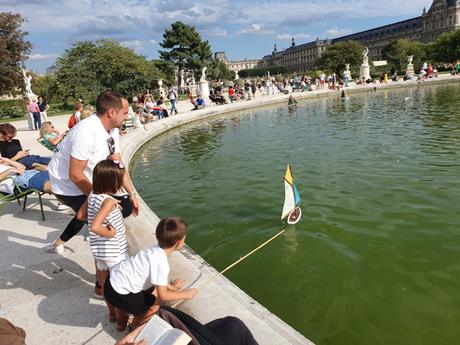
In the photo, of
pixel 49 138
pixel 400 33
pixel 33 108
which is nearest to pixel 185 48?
pixel 33 108

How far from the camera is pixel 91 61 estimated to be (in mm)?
45531

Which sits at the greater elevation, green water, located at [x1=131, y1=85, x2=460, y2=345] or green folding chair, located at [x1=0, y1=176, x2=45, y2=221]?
green folding chair, located at [x1=0, y1=176, x2=45, y2=221]

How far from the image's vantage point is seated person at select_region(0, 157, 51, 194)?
6.15m

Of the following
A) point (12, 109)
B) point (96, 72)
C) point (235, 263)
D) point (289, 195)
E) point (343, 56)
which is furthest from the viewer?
point (343, 56)

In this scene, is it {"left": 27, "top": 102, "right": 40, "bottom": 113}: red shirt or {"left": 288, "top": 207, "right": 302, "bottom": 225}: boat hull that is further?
{"left": 27, "top": 102, "right": 40, "bottom": 113}: red shirt

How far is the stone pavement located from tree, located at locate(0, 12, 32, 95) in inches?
1611

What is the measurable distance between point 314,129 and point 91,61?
38.1m

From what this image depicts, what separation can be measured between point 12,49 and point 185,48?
1788 inches

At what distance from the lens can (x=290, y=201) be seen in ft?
20.0

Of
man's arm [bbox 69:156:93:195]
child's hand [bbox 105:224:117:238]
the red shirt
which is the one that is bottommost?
child's hand [bbox 105:224:117:238]

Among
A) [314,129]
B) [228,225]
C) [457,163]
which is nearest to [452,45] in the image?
[314,129]

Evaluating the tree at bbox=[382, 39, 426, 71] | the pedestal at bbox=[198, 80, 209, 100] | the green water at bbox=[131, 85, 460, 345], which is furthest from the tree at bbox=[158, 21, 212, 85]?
the green water at bbox=[131, 85, 460, 345]

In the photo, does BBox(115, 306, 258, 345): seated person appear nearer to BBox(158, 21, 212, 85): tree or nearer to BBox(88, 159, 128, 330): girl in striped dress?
BBox(88, 159, 128, 330): girl in striped dress

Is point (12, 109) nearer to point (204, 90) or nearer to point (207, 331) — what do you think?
point (204, 90)
